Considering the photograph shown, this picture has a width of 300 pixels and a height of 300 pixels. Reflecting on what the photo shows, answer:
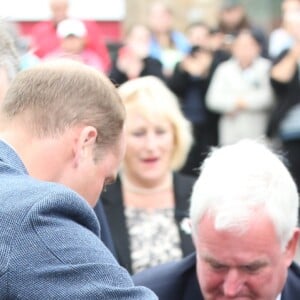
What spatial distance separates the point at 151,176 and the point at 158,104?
349mm

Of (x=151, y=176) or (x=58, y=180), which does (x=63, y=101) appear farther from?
(x=151, y=176)

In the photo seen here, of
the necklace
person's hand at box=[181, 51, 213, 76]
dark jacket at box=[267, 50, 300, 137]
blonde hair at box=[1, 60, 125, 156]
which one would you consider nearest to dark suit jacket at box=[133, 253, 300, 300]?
blonde hair at box=[1, 60, 125, 156]

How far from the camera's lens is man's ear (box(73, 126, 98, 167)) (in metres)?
2.30

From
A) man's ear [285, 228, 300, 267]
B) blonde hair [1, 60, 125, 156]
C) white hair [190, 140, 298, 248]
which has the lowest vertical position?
man's ear [285, 228, 300, 267]

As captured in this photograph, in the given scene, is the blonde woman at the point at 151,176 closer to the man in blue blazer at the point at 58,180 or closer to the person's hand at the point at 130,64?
the man in blue blazer at the point at 58,180

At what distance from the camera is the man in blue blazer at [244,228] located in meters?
2.91

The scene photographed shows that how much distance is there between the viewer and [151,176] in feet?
15.3

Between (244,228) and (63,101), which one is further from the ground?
(63,101)

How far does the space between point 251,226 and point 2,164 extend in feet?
3.34

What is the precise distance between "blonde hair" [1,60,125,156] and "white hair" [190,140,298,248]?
564 millimetres

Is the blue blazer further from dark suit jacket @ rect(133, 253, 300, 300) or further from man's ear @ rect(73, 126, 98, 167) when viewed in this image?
dark suit jacket @ rect(133, 253, 300, 300)

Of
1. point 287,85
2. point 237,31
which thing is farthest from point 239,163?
point 237,31

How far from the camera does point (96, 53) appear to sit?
771cm


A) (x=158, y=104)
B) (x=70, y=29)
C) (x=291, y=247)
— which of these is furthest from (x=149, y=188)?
(x=70, y=29)
